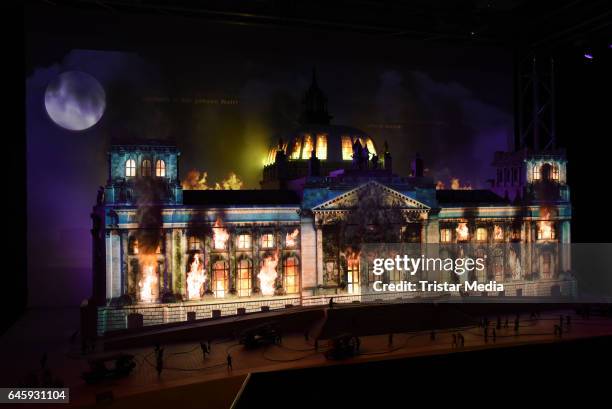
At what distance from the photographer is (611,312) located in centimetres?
3762

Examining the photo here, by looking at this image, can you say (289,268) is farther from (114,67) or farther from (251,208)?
(114,67)

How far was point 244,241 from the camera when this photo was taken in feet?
138

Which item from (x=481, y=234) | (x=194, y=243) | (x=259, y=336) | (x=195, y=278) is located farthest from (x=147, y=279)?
(x=481, y=234)

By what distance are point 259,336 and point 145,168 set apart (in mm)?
15307

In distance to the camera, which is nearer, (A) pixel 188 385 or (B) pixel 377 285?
(A) pixel 188 385

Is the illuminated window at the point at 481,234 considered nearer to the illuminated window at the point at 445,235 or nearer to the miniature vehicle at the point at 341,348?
the illuminated window at the point at 445,235

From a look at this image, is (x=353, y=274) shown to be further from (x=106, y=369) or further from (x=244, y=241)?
(x=106, y=369)

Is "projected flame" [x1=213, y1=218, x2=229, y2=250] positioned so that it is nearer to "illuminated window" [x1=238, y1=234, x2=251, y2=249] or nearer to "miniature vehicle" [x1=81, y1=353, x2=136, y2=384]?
"illuminated window" [x1=238, y1=234, x2=251, y2=249]

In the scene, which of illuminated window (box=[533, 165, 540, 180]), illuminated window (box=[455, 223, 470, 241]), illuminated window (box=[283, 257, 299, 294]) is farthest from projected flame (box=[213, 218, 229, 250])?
illuminated window (box=[533, 165, 540, 180])

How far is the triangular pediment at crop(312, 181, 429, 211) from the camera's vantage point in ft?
141

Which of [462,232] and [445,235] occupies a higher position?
[462,232]

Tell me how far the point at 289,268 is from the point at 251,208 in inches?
210

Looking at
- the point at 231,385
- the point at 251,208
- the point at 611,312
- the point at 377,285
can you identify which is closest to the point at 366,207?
the point at 377,285

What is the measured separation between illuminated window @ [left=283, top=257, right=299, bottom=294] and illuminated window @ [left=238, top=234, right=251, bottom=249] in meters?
2.98
